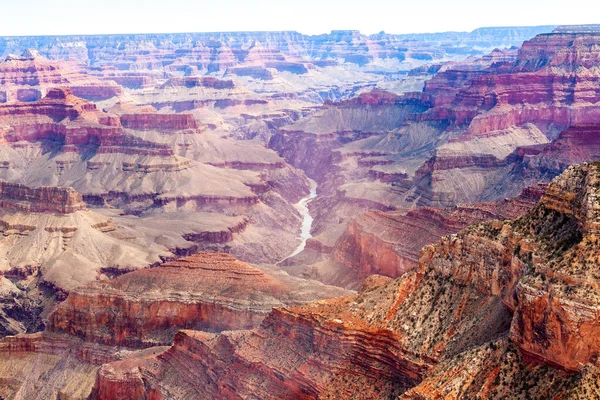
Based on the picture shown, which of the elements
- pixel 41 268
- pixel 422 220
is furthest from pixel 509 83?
pixel 41 268

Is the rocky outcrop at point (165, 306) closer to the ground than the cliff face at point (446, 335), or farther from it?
closer to the ground

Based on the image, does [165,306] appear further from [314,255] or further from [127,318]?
[314,255]

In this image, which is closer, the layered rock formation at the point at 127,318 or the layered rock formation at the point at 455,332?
the layered rock formation at the point at 455,332

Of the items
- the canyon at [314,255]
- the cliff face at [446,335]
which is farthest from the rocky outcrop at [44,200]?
the cliff face at [446,335]

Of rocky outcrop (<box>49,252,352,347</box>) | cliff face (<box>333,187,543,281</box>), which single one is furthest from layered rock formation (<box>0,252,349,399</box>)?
cliff face (<box>333,187,543,281</box>)

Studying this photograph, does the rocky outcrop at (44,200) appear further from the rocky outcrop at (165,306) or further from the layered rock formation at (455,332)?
the layered rock formation at (455,332)

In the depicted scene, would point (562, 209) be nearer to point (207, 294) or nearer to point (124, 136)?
point (207, 294)

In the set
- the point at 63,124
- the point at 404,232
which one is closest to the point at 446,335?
the point at 404,232
